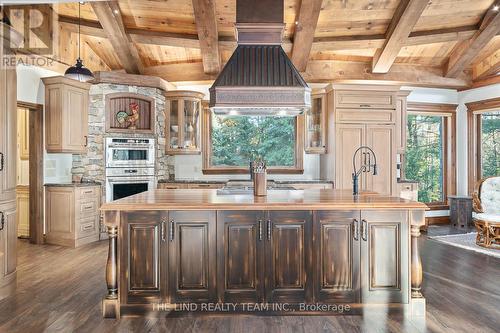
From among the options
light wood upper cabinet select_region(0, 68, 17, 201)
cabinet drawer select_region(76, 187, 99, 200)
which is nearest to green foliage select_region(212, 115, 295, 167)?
cabinet drawer select_region(76, 187, 99, 200)

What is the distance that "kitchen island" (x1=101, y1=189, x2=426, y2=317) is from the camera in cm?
287

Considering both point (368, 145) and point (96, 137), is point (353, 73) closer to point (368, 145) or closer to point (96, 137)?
point (368, 145)

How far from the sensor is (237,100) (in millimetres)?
3568

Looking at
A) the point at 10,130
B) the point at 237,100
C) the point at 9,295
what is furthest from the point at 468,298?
the point at 10,130

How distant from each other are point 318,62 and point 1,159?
519cm

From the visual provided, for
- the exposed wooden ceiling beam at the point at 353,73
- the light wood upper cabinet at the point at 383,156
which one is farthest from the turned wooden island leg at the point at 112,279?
the exposed wooden ceiling beam at the point at 353,73

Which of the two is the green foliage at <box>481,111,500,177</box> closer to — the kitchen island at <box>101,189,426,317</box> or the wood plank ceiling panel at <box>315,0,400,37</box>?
the wood plank ceiling panel at <box>315,0,400,37</box>

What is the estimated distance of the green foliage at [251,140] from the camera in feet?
22.7

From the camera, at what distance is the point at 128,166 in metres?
5.92

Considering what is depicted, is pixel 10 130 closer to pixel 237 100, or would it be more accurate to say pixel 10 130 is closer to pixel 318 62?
pixel 237 100

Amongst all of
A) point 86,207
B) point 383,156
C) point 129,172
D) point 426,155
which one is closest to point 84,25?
point 129,172

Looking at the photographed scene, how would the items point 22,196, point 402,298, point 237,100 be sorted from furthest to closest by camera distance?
1. point 22,196
2. point 237,100
3. point 402,298

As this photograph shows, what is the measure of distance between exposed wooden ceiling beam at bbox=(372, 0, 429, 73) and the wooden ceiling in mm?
15

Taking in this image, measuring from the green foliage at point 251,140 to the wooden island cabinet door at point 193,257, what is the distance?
4057 mm
